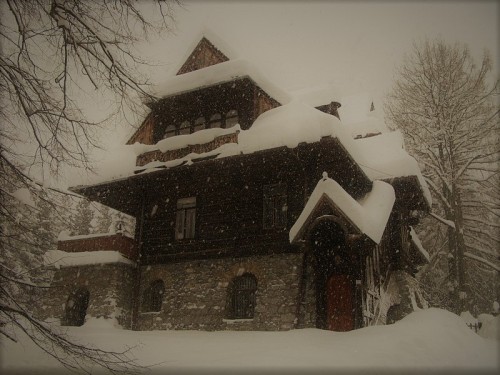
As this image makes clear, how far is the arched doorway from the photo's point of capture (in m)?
12.6

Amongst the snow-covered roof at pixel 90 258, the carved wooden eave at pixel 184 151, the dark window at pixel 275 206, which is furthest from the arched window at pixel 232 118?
the snow-covered roof at pixel 90 258

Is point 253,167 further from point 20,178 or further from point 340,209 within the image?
point 20,178

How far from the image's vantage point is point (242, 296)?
14359mm

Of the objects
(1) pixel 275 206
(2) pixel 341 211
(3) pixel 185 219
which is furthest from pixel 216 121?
(2) pixel 341 211

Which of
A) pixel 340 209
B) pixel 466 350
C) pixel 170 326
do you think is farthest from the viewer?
pixel 170 326

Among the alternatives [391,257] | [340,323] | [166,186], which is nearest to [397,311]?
[391,257]

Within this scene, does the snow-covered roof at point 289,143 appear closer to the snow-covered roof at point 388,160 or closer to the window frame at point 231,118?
the snow-covered roof at point 388,160

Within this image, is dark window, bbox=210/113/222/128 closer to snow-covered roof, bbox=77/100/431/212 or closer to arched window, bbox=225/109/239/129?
arched window, bbox=225/109/239/129

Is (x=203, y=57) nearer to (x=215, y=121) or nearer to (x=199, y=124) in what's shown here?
(x=199, y=124)

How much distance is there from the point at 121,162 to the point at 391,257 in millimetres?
11192

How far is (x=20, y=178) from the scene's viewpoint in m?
5.85

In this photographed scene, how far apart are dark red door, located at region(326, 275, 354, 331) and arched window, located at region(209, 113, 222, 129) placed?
7.06 m

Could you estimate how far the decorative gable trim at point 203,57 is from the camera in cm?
1758

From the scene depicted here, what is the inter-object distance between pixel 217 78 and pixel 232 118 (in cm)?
157
